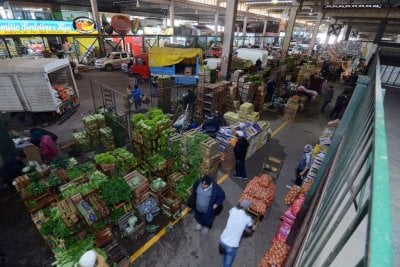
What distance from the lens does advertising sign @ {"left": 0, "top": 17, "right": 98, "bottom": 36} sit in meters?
16.2

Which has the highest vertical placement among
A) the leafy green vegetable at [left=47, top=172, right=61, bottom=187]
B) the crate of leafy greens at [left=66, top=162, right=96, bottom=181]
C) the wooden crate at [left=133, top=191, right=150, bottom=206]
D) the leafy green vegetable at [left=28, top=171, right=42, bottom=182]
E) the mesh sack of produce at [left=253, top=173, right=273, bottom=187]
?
the leafy green vegetable at [left=28, top=171, right=42, bottom=182]

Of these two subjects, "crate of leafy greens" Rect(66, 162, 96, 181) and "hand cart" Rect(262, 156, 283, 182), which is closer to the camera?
"crate of leafy greens" Rect(66, 162, 96, 181)

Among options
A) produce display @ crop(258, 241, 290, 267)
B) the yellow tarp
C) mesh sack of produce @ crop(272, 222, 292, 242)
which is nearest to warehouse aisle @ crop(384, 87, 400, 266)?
produce display @ crop(258, 241, 290, 267)

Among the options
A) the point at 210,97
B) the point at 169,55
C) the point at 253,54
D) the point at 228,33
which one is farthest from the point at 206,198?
the point at 253,54

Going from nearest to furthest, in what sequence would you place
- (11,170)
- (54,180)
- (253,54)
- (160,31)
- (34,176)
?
(34,176)
(54,180)
(11,170)
(253,54)
(160,31)

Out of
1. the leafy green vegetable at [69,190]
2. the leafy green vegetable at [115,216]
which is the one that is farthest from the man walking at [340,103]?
the leafy green vegetable at [69,190]

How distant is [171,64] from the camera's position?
18234 millimetres

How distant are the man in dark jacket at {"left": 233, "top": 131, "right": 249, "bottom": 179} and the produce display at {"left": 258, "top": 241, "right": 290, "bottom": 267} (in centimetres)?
330

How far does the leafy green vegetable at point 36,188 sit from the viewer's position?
5984mm

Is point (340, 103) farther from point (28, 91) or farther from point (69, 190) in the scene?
point (28, 91)

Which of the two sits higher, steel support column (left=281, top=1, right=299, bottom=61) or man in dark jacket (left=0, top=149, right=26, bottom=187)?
steel support column (left=281, top=1, right=299, bottom=61)

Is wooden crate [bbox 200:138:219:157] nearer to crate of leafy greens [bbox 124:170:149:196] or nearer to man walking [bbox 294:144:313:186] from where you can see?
crate of leafy greens [bbox 124:170:149:196]

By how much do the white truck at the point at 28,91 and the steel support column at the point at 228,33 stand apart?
10136 mm

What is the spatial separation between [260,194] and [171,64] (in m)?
14.4
